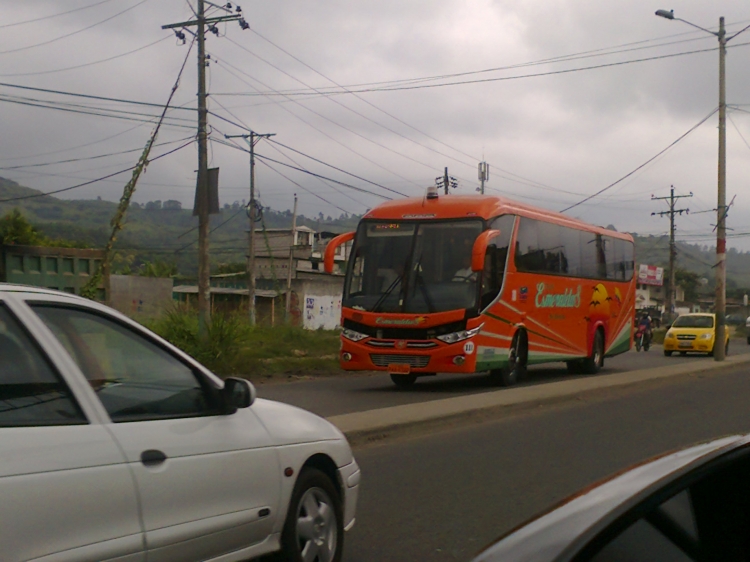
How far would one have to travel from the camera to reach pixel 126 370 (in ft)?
14.1

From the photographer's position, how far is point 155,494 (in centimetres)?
381

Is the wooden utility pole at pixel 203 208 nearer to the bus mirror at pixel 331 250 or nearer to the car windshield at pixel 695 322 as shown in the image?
the bus mirror at pixel 331 250

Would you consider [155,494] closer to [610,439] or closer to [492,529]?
[492,529]

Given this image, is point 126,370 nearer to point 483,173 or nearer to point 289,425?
point 289,425

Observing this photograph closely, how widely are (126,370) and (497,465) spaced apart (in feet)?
17.9

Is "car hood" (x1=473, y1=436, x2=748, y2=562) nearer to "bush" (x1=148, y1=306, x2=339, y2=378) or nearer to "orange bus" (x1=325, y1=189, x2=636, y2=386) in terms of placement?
"orange bus" (x1=325, y1=189, x2=636, y2=386)

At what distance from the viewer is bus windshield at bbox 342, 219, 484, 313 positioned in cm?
1609

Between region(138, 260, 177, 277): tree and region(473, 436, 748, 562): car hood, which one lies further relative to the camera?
region(138, 260, 177, 277): tree

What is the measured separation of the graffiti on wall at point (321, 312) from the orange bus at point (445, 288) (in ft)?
118

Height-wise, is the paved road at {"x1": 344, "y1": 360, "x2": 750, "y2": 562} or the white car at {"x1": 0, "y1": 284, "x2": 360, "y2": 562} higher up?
the white car at {"x1": 0, "y1": 284, "x2": 360, "y2": 562}

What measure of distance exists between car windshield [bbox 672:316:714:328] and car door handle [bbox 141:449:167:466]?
3207cm

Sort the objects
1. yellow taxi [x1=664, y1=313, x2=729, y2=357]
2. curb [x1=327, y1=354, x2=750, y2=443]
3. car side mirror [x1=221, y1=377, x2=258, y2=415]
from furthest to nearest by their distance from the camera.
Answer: yellow taxi [x1=664, y1=313, x2=729, y2=357], curb [x1=327, y1=354, x2=750, y2=443], car side mirror [x1=221, y1=377, x2=258, y2=415]

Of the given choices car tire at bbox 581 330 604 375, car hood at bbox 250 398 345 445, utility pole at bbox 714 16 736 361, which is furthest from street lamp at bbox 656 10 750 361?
car hood at bbox 250 398 345 445

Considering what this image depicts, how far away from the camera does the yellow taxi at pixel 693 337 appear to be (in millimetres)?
32812
